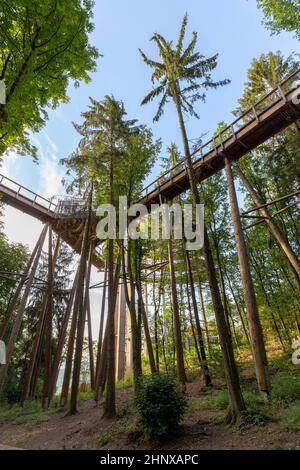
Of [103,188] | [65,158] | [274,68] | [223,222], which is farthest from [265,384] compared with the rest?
[274,68]

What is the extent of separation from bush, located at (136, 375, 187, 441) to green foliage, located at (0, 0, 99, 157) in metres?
6.23

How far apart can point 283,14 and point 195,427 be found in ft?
39.7

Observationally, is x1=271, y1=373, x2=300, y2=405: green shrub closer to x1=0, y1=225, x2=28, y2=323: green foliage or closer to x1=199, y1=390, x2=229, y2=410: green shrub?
x1=199, y1=390, x2=229, y2=410: green shrub

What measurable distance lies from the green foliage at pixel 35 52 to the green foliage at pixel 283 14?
612 centimetres

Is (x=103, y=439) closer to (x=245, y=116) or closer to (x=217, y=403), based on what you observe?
(x=217, y=403)

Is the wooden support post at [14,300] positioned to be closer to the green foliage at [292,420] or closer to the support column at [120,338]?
the support column at [120,338]

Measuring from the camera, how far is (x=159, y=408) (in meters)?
5.84

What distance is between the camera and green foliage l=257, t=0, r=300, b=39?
26.5 ft

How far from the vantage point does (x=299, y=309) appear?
41.7 feet

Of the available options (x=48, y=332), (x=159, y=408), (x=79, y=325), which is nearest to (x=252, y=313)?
(x=159, y=408)

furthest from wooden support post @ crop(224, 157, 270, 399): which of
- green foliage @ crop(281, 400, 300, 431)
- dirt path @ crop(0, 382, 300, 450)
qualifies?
dirt path @ crop(0, 382, 300, 450)

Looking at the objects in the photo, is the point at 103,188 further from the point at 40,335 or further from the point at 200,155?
the point at 40,335

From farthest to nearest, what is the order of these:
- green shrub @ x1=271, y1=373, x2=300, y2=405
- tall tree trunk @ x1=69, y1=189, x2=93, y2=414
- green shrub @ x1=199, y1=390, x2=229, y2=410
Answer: tall tree trunk @ x1=69, y1=189, x2=93, y2=414 < green shrub @ x1=199, y1=390, x2=229, y2=410 < green shrub @ x1=271, y1=373, x2=300, y2=405

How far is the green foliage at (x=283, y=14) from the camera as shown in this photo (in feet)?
26.5
